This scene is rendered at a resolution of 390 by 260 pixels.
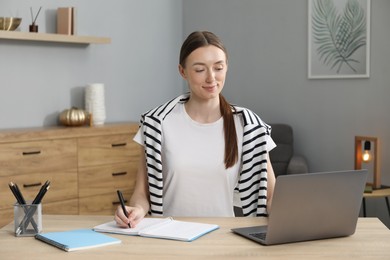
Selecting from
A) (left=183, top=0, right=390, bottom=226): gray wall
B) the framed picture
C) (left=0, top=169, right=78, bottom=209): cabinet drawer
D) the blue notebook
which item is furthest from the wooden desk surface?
the blue notebook

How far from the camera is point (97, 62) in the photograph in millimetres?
5520

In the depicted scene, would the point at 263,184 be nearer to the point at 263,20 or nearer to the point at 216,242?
the point at 216,242

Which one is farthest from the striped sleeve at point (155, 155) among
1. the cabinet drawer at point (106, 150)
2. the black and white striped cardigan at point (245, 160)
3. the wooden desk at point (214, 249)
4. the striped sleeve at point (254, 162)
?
the cabinet drawer at point (106, 150)

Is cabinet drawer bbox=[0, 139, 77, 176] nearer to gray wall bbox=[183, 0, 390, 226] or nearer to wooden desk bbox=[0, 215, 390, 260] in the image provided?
gray wall bbox=[183, 0, 390, 226]

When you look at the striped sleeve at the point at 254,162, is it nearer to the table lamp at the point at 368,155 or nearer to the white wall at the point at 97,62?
the table lamp at the point at 368,155

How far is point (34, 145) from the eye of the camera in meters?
4.53

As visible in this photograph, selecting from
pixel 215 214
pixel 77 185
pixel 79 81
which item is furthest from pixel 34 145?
pixel 215 214

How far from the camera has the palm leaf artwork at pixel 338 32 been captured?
17.5 ft

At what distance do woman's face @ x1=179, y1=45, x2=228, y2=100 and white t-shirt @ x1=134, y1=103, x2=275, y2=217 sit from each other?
16cm

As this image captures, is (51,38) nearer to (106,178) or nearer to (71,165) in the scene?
(71,165)

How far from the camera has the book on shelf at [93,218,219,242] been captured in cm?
214

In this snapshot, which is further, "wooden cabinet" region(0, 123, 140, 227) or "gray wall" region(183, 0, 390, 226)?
"gray wall" region(183, 0, 390, 226)

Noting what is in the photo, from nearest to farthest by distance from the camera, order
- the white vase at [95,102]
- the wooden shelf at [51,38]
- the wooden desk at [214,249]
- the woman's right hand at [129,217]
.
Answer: the wooden desk at [214,249] < the woman's right hand at [129,217] < the wooden shelf at [51,38] < the white vase at [95,102]

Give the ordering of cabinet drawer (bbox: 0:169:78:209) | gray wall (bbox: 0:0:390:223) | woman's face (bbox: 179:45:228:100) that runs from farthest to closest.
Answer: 1. gray wall (bbox: 0:0:390:223)
2. cabinet drawer (bbox: 0:169:78:209)
3. woman's face (bbox: 179:45:228:100)
